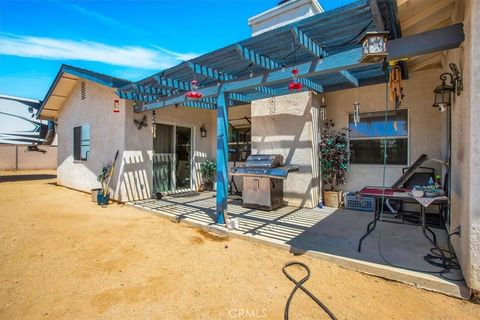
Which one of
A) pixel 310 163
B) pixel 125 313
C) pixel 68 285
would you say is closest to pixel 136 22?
pixel 310 163

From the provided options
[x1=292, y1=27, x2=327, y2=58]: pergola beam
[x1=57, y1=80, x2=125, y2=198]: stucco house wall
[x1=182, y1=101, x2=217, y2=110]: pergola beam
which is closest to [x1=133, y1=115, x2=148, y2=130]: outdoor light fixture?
[x1=57, y1=80, x2=125, y2=198]: stucco house wall

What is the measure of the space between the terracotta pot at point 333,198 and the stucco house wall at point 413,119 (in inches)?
15.4

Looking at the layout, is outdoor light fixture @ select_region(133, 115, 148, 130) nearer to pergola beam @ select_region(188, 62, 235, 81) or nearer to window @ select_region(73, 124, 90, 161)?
window @ select_region(73, 124, 90, 161)

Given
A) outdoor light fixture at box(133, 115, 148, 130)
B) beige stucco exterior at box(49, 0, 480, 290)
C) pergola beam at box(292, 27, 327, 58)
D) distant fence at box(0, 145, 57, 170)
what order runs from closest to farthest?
pergola beam at box(292, 27, 327, 58) → beige stucco exterior at box(49, 0, 480, 290) → outdoor light fixture at box(133, 115, 148, 130) → distant fence at box(0, 145, 57, 170)

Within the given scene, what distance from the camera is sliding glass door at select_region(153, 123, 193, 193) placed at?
25.5 feet

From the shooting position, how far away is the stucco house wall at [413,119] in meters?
5.23

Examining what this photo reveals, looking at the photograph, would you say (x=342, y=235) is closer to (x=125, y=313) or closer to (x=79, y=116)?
(x=125, y=313)

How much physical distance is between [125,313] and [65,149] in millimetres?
10393

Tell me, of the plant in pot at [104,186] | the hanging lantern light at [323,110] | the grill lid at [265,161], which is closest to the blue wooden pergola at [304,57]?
the hanging lantern light at [323,110]

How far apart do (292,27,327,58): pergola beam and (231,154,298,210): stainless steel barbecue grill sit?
255cm

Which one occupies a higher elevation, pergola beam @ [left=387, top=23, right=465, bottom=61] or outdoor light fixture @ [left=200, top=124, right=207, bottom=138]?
pergola beam @ [left=387, top=23, right=465, bottom=61]

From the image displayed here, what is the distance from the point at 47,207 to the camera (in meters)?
6.42

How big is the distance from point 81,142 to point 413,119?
34.4 feet

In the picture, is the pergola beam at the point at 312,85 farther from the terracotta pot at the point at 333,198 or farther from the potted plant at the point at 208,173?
the potted plant at the point at 208,173
